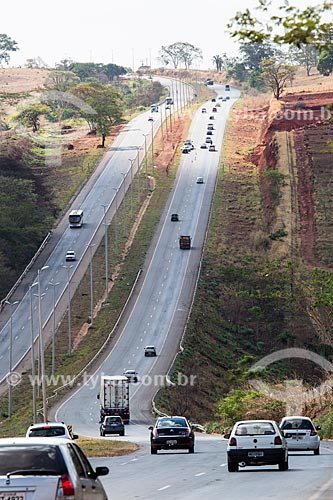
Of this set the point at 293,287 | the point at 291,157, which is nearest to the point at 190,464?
the point at 293,287

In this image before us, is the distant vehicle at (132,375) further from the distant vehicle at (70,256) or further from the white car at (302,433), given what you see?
the white car at (302,433)

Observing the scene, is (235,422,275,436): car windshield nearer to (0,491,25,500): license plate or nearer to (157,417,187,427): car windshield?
(157,417,187,427): car windshield

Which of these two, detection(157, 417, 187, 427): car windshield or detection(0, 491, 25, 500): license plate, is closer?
detection(0, 491, 25, 500): license plate

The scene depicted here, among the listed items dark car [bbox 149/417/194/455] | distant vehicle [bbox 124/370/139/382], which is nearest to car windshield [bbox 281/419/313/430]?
dark car [bbox 149/417/194/455]

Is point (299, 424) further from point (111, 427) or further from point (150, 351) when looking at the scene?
point (150, 351)

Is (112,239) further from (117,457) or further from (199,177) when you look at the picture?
(117,457)
